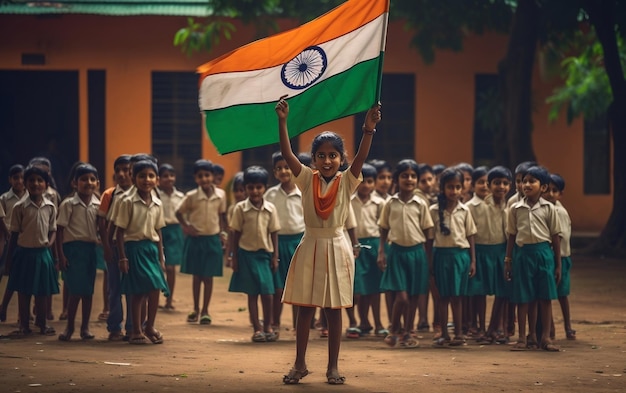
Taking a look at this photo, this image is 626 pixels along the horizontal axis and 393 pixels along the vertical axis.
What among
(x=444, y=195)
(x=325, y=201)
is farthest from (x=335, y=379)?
(x=444, y=195)

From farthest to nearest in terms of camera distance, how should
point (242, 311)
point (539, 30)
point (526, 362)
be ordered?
point (539, 30)
point (242, 311)
point (526, 362)

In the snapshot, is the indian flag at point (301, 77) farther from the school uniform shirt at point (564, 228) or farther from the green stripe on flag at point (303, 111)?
the school uniform shirt at point (564, 228)

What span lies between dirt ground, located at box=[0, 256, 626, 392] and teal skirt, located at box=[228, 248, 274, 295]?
1.47ft

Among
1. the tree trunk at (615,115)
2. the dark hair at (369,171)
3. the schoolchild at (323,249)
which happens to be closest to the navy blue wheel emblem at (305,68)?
the schoolchild at (323,249)

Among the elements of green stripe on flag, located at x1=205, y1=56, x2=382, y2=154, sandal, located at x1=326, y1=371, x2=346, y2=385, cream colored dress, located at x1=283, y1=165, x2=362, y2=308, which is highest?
green stripe on flag, located at x1=205, y1=56, x2=382, y2=154

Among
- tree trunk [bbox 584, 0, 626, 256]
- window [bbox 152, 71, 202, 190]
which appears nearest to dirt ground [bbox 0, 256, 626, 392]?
tree trunk [bbox 584, 0, 626, 256]

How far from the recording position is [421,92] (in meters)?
20.5

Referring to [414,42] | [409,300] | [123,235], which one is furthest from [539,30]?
[123,235]

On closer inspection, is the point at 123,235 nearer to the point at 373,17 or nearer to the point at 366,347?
the point at 366,347

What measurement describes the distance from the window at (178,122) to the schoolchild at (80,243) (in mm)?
10483

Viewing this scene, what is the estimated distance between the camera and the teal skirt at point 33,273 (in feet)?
31.7

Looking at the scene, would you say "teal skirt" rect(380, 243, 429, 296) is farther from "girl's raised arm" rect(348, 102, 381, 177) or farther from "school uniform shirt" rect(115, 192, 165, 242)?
"girl's raised arm" rect(348, 102, 381, 177)

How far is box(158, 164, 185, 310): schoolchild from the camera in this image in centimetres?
1206

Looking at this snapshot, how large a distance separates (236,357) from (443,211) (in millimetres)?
2199
